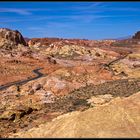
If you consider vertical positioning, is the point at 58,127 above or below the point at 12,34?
below

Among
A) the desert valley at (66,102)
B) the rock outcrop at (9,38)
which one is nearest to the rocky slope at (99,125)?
→ the desert valley at (66,102)

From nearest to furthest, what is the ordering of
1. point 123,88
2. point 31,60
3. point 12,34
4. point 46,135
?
point 46,135
point 123,88
point 31,60
point 12,34

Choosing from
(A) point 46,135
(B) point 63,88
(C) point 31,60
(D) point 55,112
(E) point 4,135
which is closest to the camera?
(A) point 46,135

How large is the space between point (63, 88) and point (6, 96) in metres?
9.43

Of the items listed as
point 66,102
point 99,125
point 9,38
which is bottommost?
point 66,102

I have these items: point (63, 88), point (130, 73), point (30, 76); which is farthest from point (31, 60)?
point (63, 88)

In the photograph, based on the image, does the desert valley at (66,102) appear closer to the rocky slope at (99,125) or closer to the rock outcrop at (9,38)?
the rocky slope at (99,125)

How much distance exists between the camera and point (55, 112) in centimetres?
4288

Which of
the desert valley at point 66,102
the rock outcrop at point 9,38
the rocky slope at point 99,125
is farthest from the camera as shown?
the rock outcrop at point 9,38

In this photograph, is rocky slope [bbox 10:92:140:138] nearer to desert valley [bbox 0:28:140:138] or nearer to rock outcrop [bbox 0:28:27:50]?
desert valley [bbox 0:28:140:138]

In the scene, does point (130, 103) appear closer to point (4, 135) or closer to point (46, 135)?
point (46, 135)

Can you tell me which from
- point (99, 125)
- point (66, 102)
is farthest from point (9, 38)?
point (99, 125)

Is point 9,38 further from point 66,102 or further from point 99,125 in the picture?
point 99,125

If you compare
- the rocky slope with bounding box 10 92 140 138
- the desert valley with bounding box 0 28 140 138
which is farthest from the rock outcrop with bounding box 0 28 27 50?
the rocky slope with bounding box 10 92 140 138
